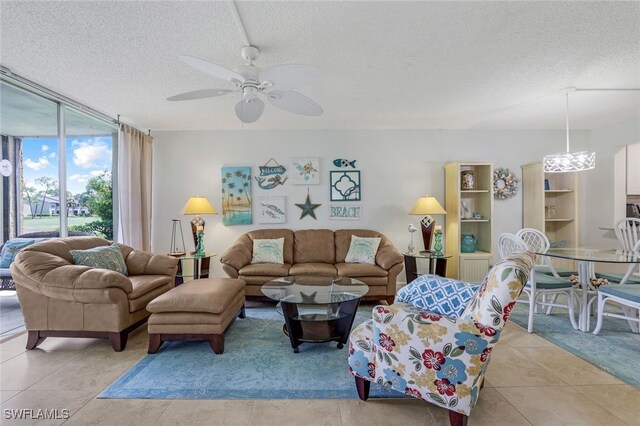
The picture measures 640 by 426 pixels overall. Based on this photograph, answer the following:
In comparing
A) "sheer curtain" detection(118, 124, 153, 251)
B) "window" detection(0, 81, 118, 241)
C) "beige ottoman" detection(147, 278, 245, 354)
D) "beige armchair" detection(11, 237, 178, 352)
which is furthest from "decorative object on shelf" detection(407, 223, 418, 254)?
"window" detection(0, 81, 118, 241)

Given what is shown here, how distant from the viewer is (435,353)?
143 centimetres

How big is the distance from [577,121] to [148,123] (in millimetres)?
6260

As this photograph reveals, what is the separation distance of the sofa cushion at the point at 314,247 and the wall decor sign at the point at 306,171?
802mm

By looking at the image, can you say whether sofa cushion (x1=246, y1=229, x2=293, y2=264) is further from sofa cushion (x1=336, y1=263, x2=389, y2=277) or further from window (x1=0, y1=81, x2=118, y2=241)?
window (x1=0, y1=81, x2=118, y2=241)

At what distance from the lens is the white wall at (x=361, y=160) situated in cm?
446

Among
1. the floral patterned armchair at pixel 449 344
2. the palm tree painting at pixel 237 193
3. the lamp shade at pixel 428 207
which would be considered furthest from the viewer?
the palm tree painting at pixel 237 193

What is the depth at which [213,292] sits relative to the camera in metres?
2.45

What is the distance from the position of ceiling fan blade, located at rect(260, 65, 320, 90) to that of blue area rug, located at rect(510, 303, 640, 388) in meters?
3.03

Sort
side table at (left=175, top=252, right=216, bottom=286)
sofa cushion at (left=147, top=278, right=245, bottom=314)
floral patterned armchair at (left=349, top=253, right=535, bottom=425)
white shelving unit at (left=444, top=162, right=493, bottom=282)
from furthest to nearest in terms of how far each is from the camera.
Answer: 1. white shelving unit at (left=444, top=162, right=493, bottom=282)
2. side table at (left=175, top=252, right=216, bottom=286)
3. sofa cushion at (left=147, top=278, right=245, bottom=314)
4. floral patterned armchair at (left=349, top=253, right=535, bottom=425)

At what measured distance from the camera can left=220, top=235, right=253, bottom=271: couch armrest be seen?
3578mm

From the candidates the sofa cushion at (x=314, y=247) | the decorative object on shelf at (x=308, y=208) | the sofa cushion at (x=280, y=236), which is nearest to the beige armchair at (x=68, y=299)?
the sofa cushion at (x=280, y=236)

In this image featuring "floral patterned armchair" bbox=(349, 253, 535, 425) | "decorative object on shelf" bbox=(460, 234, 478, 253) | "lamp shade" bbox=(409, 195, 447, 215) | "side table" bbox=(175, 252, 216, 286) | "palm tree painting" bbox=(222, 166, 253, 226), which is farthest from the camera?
"palm tree painting" bbox=(222, 166, 253, 226)

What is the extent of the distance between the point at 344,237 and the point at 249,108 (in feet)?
8.33

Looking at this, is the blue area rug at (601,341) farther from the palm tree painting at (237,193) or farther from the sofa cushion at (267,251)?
the palm tree painting at (237,193)
